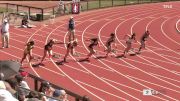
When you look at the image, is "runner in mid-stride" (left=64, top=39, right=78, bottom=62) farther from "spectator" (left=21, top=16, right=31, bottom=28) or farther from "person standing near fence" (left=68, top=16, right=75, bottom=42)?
"spectator" (left=21, top=16, right=31, bottom=28)

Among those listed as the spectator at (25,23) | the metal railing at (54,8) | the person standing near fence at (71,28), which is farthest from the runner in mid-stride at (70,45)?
the metal railing at (54,8)

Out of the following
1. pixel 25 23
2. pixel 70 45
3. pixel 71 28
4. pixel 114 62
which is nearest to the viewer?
pixel 70 45

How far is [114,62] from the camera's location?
22.2m

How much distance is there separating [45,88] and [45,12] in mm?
27467

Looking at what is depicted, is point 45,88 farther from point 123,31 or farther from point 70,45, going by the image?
point 123,31

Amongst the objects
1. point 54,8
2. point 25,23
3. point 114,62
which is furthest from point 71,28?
point 54,8

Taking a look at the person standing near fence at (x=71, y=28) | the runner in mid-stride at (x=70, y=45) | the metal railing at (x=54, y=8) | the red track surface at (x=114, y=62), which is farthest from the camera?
the metal railing at (x=54, y=8)

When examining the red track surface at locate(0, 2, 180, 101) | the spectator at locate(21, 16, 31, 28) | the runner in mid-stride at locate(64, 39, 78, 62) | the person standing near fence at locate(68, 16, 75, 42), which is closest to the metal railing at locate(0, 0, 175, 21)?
the red track surface at locate(0, 2, 180, 101)

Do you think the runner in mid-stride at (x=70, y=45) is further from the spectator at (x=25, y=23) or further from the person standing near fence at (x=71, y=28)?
the spectator at (x=25, y=23)

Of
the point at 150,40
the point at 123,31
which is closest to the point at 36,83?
the point at 150,40

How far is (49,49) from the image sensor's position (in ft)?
68.1

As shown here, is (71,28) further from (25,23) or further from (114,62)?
(25,23)

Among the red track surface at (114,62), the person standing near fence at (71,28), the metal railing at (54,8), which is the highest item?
the metal railing at (54,8)

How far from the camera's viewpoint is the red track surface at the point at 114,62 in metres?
17.9
